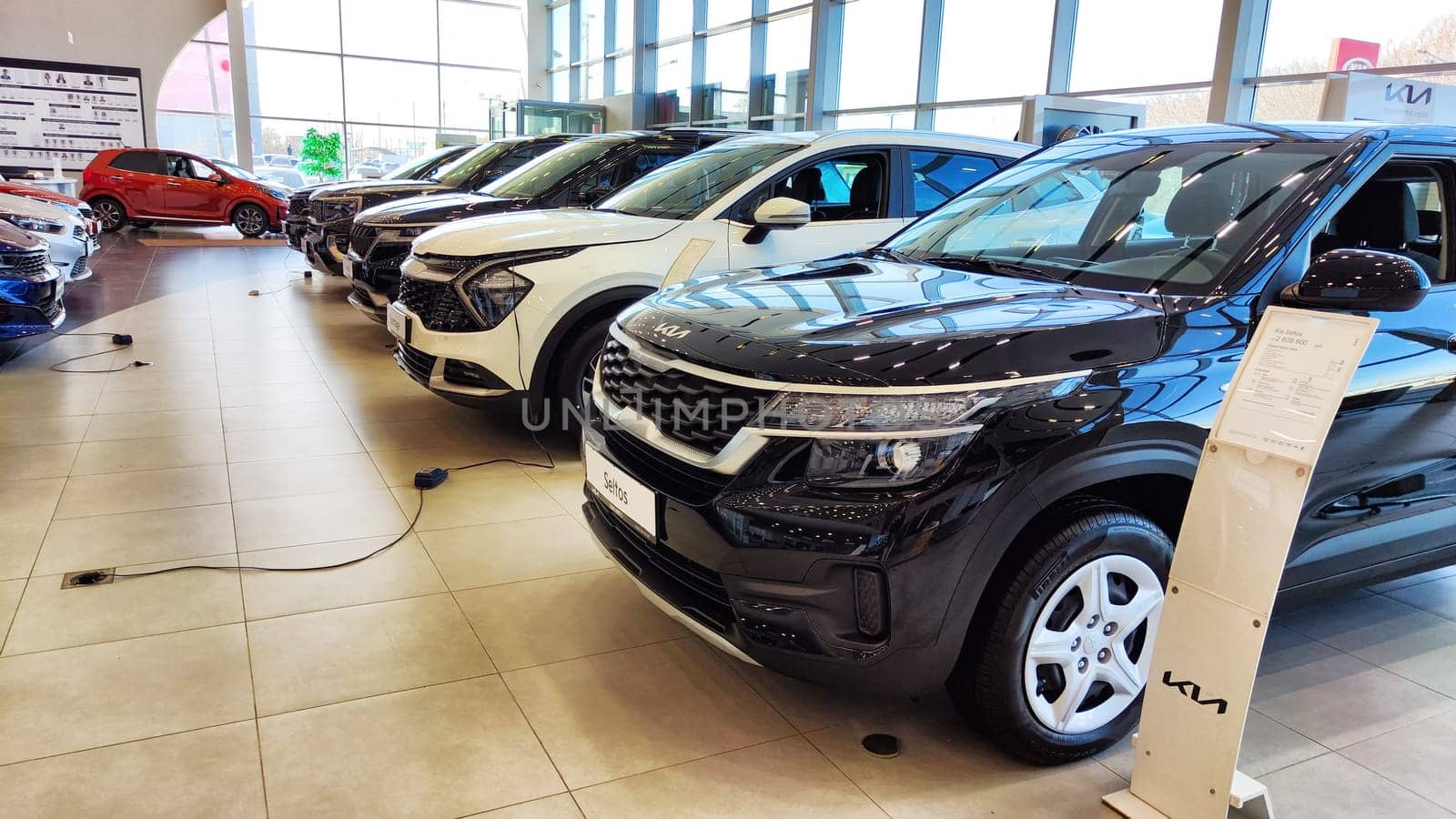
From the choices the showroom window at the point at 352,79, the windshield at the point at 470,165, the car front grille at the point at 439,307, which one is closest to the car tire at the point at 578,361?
the car front grille at the point at 439,307

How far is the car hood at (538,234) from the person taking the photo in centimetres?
430

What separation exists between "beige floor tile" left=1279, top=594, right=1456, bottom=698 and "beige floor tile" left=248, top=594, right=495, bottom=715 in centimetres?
256

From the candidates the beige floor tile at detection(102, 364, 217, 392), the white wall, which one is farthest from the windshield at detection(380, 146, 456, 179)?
the white wall

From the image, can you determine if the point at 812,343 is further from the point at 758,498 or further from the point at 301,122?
the point at 301,122

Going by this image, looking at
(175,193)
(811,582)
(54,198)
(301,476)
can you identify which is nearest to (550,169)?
(301,476)

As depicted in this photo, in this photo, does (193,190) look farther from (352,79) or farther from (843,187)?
(843,187)

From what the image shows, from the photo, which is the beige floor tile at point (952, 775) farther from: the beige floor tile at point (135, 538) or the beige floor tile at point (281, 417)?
the beige floor tile at point (281, 417)

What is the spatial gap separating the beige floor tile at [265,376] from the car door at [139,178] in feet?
36.5

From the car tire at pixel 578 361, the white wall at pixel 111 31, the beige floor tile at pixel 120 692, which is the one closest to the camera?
the beige floor tile at pixel 120 692

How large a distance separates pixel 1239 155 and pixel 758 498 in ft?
5.65

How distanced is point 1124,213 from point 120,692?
2993mm

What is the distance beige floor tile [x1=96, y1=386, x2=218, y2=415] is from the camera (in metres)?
5.18

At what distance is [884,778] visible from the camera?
2242 mm

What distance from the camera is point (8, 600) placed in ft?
9.63
